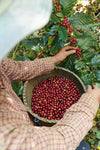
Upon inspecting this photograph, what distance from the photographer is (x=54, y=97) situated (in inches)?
65.6

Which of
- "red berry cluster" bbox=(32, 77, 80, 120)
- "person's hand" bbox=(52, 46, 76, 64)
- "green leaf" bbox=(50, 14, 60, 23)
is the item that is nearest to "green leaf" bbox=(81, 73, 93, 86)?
"red berry cluster" bbox=(32, 77, 80, 120)

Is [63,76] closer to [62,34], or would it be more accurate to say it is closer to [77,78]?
[77,78]

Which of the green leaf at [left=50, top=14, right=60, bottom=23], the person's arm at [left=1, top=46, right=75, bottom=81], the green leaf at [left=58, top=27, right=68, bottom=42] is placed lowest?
the person's arm at [left=1, top=46, right=75, bottom=81]

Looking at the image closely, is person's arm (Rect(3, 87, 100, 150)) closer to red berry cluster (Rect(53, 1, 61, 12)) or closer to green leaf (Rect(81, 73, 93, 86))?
green leaf (Rect(81, 73, 93, 86))

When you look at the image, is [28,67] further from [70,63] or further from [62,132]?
[62,132]

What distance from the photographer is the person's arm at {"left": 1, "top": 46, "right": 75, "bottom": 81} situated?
130 cm

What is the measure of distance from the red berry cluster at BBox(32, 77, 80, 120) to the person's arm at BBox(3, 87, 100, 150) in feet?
1.60

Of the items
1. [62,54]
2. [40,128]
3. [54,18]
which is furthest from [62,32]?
[40,128]

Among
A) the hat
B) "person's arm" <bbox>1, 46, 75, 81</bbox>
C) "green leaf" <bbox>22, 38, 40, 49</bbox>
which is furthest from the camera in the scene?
"green leaf" <bbox>22, 38, 40, 49</bbox>

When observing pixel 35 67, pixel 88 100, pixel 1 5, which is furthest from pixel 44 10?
pixel 35 67

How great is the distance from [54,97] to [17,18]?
4.50 feet

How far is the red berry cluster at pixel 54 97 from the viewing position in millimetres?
1583

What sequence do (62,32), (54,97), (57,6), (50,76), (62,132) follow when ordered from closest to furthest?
(62,132), (62,32), (57,6), (54,97), (50,76)

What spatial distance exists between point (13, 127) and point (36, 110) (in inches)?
33.6
